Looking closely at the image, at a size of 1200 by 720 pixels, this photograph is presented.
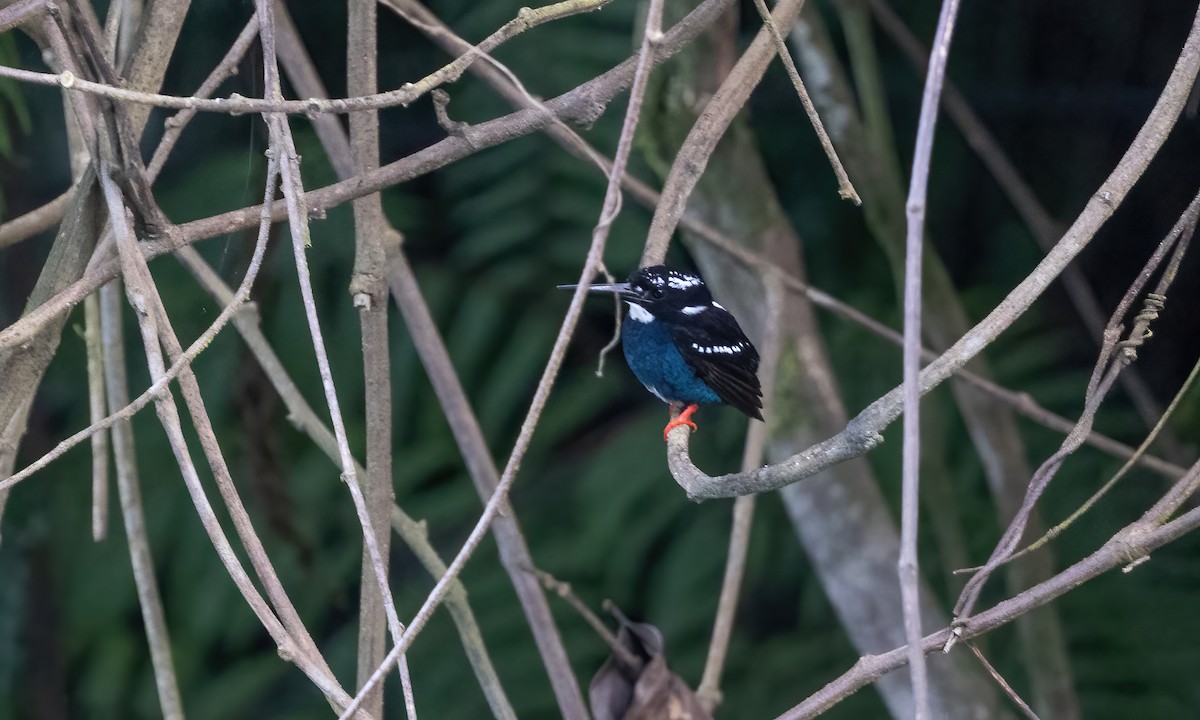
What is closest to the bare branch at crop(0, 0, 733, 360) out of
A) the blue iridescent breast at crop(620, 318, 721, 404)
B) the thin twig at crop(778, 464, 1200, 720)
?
the blue iridescent breast at crop(620, 318, 721, 404)

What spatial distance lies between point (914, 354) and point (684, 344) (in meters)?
1.72

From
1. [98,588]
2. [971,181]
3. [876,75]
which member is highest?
[876,75]

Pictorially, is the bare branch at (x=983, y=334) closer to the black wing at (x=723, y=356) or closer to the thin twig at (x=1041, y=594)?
the thin twig at (x=1041, y=594)

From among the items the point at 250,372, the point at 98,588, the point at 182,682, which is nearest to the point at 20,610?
the point at 98,588

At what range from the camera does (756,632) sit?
14.5 feet

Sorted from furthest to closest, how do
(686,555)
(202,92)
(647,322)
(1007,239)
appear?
(686,555) → (1007,239) → (647,322) → (202,92)

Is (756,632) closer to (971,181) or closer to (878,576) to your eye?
(878,576)

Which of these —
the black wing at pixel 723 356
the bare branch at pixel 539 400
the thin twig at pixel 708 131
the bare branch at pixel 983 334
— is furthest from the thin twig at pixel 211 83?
the black wing at pixel 723 356

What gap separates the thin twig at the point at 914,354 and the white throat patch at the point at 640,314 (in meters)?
1.77

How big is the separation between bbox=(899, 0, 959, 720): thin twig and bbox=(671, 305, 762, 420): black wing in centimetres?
142

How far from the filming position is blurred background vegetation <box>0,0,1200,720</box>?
141 inches

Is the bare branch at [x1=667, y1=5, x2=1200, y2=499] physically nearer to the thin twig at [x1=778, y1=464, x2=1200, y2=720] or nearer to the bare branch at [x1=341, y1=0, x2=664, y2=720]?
the thin twig at [x1=778, y1=464, x2=1200, y2=720]

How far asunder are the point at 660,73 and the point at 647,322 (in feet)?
2.57

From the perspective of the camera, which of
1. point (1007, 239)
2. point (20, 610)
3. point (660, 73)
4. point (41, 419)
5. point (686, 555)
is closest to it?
point (660, 73)
